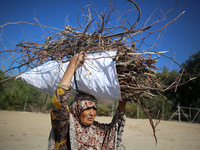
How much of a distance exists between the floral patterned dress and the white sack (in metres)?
0.21

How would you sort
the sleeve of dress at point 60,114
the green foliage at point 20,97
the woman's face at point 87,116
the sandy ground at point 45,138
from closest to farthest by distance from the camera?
1. the sleeve of dress at point 60,114
2. the woman's face at point 87,116
3. the sandy ground at point 45,138
4. the green foliage at point 20,97

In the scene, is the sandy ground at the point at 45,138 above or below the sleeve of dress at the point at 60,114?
below

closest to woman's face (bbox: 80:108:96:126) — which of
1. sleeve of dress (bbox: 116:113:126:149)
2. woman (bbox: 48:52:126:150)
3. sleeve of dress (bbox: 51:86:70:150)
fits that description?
woman (bbox: 48:52:126:150)

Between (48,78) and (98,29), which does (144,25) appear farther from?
(48,78)

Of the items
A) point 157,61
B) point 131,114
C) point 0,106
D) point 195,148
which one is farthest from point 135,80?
point 131,114

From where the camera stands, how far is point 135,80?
5.20 ft

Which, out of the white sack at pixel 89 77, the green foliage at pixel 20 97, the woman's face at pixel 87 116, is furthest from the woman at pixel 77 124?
the green foliage at pixel 20 97

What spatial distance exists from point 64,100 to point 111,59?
593 mm

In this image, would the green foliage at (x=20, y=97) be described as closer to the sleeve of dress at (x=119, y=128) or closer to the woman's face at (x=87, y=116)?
the sleeve of dress at (x=119, y=128)

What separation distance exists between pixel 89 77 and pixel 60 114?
45 cm

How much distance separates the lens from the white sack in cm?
148

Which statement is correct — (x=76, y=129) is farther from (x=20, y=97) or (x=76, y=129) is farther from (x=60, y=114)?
(x=20, y=97)

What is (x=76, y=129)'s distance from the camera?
1.69m

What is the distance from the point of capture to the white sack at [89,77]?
1.48m
